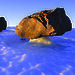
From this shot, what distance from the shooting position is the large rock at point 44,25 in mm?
4629

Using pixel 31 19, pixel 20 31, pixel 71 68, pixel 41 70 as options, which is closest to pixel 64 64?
pixel 71 68

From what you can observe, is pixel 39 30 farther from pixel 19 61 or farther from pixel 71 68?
pixel 71 68

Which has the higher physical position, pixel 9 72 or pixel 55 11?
pixel 55 11

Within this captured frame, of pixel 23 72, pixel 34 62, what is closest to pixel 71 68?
pixel 34 62

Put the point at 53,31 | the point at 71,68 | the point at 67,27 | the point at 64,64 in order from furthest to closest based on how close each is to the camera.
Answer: the point at 67,27, the point at 53,31, the point at 64,64, the point at 71,68

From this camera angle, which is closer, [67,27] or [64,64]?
[64,64]

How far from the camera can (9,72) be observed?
2.84 metres

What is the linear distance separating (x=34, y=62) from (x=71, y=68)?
1.16 meters

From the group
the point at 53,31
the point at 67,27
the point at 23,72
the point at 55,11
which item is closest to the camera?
the point at 23,72

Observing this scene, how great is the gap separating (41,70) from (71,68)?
0.89 metres

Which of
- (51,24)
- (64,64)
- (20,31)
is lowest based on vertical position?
(64,64)

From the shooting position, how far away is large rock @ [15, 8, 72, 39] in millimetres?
4629

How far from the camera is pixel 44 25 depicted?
4.61 m

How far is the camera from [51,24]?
459 centimetres
